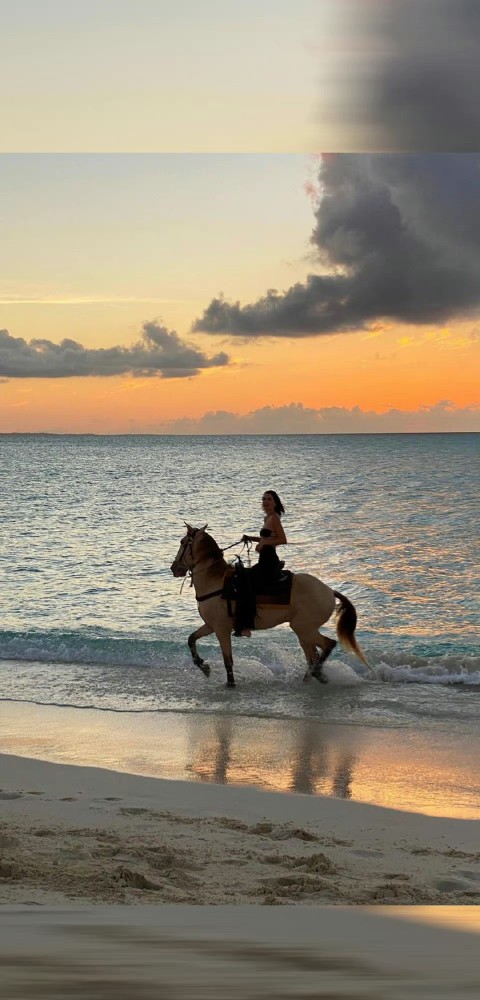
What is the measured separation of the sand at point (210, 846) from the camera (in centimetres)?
357

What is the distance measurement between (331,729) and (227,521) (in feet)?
107

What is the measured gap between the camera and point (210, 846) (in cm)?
450

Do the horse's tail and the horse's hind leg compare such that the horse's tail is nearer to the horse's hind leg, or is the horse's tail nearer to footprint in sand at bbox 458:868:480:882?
the horse's hind leg

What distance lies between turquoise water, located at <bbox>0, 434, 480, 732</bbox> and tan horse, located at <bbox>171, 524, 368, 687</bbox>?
0.62 meters

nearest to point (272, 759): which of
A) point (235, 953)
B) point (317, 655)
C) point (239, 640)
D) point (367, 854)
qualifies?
point (367, 854)

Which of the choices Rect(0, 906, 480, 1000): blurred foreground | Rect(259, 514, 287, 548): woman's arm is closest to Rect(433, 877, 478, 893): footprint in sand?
Rect(0, 906, 480, 1000): blurred foreground

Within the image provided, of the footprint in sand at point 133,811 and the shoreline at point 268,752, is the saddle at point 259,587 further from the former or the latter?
the footprint in sand at point 133,811

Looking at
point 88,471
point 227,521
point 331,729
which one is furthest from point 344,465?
point 331,729

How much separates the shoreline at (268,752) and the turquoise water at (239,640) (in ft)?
1.70

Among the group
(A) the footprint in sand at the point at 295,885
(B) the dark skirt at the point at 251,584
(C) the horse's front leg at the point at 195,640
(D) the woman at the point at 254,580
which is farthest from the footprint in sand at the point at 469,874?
(C) the horse's front leg at the point at 195,640

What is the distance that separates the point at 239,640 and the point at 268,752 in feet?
18.9

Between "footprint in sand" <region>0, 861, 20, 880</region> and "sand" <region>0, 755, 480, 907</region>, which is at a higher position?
"footprint in sand" <region>0, 861, 20, 880</region>

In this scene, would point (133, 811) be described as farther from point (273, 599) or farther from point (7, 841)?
point (273, 599)

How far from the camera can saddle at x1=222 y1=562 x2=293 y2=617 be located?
9.69 m
